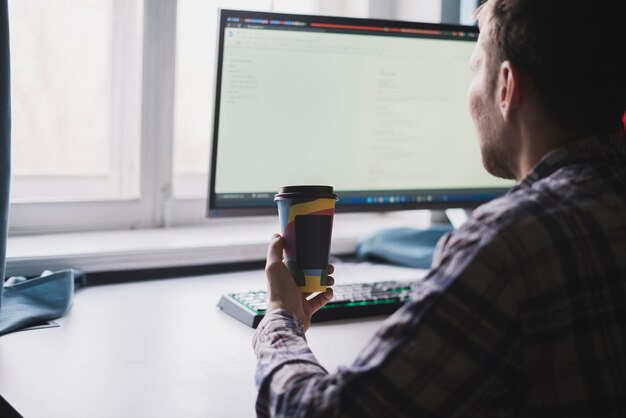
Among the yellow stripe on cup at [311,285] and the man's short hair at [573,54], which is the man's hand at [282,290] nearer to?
the yellow stripe on cup at [311,285]

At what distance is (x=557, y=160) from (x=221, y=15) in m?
0.80

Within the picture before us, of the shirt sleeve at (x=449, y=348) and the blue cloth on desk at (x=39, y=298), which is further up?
the shirt sleeve at (x=449, y=348)

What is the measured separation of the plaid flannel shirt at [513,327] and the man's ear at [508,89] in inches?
4.6

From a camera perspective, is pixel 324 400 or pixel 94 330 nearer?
pixel 324 400

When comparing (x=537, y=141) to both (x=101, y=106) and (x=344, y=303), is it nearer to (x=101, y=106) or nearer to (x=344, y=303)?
(x=344, y=303)

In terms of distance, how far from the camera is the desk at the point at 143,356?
0.97 metres

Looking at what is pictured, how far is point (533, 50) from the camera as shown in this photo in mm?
811

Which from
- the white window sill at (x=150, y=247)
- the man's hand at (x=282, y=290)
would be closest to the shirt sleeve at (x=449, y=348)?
the man's hand at (x=282, y=290)

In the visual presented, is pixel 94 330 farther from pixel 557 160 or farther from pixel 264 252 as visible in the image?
pixel 557 160

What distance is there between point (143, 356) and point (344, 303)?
40 cm

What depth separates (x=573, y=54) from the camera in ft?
2.61

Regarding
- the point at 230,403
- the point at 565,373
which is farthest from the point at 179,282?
the point at 565,373

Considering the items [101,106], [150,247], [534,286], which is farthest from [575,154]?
[101,106]

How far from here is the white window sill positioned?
1557mm
